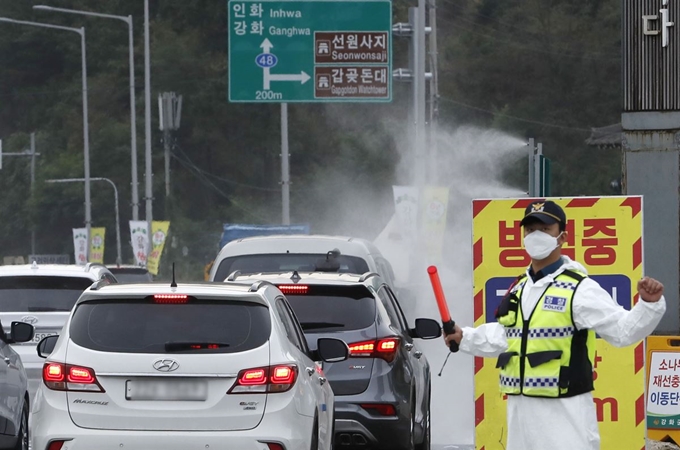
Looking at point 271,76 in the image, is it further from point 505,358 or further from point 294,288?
point 505,358

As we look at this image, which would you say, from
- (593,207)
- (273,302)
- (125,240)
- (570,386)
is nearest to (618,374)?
(593,207)

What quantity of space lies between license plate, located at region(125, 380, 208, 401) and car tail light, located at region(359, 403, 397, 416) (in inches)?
102

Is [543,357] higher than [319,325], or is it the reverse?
[543,357]

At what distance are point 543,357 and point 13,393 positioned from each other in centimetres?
507

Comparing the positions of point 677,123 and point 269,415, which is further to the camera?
point 677,123

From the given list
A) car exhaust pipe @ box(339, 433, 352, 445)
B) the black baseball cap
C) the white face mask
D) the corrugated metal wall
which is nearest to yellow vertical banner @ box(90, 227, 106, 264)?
the corrugated metal wall

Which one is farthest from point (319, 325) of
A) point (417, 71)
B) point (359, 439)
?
point (417, 71)

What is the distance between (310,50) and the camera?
107 ft

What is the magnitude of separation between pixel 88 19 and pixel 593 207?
87.1 metres

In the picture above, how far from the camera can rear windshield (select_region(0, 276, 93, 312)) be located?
48.0 feet

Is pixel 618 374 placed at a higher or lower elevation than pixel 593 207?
lower

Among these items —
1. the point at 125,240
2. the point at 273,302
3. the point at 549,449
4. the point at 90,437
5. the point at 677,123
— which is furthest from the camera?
the point at 125,240

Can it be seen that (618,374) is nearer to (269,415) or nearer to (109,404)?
(269,415)

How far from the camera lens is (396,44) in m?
88.8
